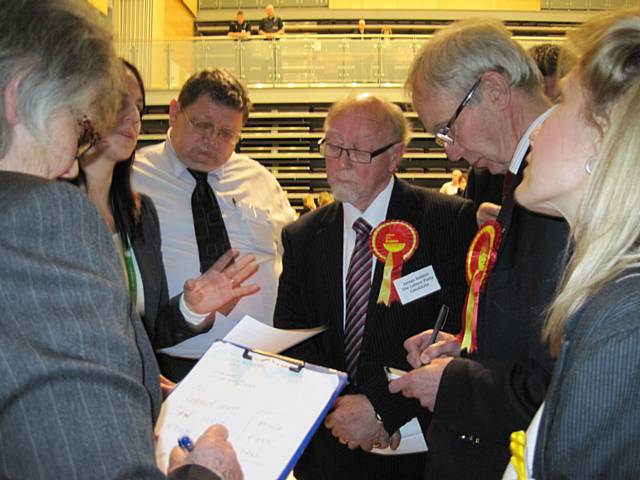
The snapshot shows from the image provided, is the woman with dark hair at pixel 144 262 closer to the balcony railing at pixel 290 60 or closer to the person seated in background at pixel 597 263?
the person seated in background at pixel 597 263

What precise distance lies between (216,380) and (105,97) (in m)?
0.67

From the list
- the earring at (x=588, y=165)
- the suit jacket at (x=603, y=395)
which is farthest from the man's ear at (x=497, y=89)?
the suit jacket at (x=603, y=395)

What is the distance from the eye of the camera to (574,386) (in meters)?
0.77

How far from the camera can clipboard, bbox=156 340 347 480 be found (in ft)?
3.91

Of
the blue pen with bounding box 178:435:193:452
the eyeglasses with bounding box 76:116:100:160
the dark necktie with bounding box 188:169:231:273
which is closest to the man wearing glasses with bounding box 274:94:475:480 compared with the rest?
the dark necktie with bounding box 188:169:231:273

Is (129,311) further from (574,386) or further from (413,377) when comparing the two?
(413,377)

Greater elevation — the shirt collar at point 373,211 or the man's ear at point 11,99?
the man's ear at point 11,99

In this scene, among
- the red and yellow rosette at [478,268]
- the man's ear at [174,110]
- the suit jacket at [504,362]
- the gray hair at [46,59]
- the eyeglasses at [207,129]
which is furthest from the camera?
the man's ear at [174,110]

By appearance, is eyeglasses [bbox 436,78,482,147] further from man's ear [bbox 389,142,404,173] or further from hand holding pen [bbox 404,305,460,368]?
hand holding pen [bbox 404,305,460,368]

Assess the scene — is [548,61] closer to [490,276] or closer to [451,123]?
[451,123]

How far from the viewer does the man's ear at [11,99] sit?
0.85 m

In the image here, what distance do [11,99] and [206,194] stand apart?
1820 millimetres

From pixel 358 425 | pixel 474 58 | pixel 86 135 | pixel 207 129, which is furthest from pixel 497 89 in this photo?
pixel 207 129

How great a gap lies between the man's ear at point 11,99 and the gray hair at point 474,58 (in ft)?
4.31
